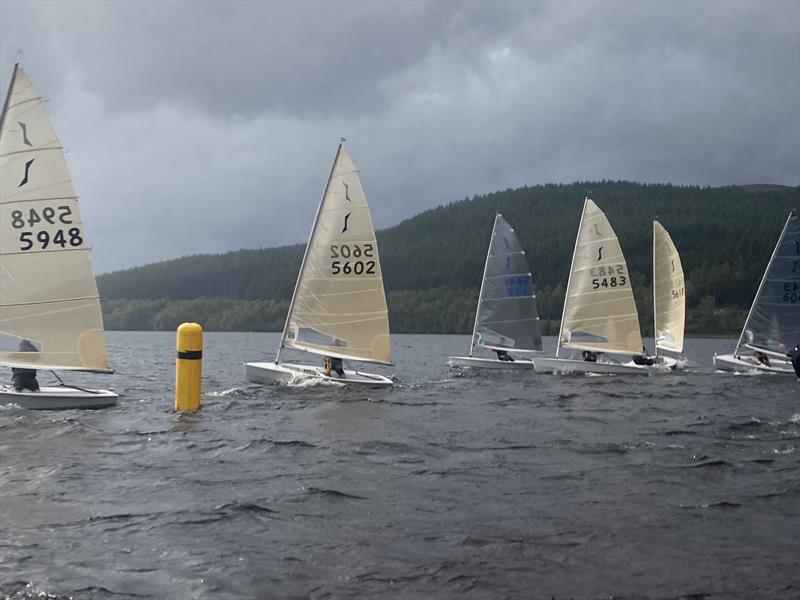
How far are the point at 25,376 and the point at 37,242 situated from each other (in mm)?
3510

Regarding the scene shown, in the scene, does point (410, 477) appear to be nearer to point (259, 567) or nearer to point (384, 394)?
point (259, 567)

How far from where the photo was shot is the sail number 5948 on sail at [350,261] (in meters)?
27.9

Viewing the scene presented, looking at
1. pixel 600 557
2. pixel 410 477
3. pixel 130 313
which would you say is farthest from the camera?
pixel 130 313

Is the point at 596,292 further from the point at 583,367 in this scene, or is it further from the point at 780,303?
the point at 780,303

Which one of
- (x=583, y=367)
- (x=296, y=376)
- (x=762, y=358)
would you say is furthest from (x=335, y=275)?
(x=762, y=358)

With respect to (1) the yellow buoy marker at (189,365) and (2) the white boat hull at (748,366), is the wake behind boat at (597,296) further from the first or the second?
(1) the yellow buoy marker at (189,365)

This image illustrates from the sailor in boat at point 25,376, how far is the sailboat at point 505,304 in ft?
75.2

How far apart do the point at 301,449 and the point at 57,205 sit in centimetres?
1011

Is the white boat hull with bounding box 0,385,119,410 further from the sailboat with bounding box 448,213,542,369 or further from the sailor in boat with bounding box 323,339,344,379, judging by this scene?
the sailboat with bounding box 448,213,542,369

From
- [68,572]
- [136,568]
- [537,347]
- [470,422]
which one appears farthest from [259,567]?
[537,347]

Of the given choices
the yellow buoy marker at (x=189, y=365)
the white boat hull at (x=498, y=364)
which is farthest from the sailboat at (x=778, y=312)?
the yellow buoy marker at (x=189, y=365)

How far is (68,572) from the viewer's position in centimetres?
815

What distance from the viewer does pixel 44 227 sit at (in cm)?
2088

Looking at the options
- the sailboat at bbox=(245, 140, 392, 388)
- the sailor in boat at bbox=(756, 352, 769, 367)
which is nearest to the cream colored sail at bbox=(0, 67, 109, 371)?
the sailboat at bbox=(245, 140, 392, 388)
